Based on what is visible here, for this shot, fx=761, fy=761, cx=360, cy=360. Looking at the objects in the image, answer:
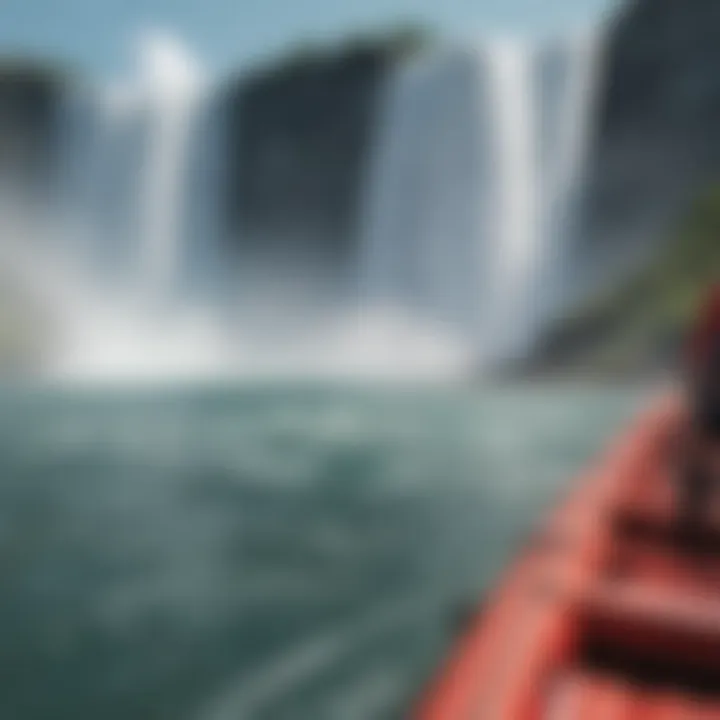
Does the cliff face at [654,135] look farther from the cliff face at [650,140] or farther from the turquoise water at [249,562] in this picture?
the turquoise water at [249,562]

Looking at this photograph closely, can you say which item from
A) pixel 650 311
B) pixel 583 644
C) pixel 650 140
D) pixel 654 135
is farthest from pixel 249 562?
pixel 654 135

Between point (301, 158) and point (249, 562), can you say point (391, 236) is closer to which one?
point (301, 158)

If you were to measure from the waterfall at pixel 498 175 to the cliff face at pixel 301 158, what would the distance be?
8.64 meters

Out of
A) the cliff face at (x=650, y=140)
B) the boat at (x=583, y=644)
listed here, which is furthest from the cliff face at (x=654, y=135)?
the boat at (x=583, y=644)

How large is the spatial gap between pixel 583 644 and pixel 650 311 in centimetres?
3978

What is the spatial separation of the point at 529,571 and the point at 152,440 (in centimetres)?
1582

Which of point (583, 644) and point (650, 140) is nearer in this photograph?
point (583, 644)

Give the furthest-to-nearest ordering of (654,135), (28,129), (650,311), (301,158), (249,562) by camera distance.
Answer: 1. (28,129)
2. (301,158)
3. (654,135)
4. (650,311)
5. (249,562)

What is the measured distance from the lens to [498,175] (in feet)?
168

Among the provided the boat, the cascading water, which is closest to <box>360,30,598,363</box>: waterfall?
the cascading water

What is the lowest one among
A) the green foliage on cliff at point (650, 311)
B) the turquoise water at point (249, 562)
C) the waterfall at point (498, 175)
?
the turquoise water at point (249, 562)

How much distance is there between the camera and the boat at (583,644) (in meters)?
2.64

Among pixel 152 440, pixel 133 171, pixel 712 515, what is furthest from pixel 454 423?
pixel 133 171

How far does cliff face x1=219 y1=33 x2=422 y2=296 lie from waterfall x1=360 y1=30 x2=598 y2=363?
8.64m
